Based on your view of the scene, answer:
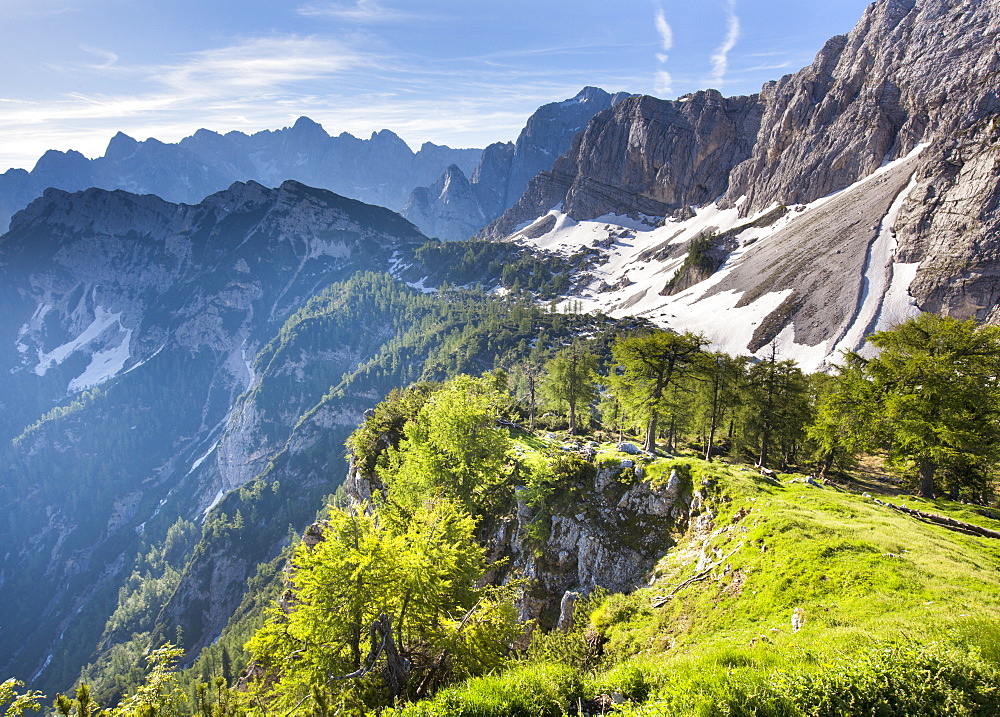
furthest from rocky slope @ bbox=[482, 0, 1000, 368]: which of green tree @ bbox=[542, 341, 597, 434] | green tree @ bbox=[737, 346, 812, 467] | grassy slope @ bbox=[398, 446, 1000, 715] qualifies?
grassy slope @ bbox=[398, 446, 1000, 715]

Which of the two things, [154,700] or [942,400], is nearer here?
[154,700]

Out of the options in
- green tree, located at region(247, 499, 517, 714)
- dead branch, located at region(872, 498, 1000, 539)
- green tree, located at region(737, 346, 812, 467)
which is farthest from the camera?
green tree, located at region(737, 346, 812, 467)

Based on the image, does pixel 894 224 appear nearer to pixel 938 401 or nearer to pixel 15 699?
pixel 938 401

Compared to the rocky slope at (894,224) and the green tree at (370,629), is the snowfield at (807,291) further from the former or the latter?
the green tree at (370,629)

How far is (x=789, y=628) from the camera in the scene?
14.9 metres

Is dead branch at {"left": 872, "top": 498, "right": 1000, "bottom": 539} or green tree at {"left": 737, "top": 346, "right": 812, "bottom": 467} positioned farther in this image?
green tree at {"left": 737, "top": 346, "right": 812, "bottom": 467}

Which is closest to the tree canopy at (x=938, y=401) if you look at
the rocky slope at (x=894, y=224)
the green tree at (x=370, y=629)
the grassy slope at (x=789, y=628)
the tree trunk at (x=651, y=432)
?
the grassy slope at (x=789, y=628)

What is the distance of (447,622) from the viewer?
16297 mm

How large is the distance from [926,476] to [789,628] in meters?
28.4

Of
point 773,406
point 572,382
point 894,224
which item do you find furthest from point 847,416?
point 894,224

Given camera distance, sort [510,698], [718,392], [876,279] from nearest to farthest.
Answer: [510,698], [718,392], [876,279]

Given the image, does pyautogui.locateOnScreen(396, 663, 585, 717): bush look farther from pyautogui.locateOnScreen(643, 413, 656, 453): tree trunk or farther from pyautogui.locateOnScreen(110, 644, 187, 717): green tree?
pyautogui.locateOnScreen(643, 413, 656, 453): tree trunk

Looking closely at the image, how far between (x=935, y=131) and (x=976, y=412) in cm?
21340

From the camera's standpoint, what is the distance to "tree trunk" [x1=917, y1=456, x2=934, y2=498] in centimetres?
3291
